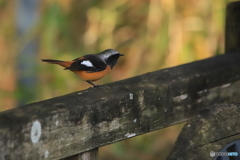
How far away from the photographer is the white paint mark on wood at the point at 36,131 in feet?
4.99

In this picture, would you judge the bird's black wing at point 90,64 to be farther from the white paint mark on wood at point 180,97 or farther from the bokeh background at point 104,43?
the white paint mark on wood at point 180,97

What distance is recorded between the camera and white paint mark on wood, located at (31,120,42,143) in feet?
4.99

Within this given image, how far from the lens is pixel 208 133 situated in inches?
64.6

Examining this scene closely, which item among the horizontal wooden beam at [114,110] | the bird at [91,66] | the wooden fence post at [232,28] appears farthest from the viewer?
the bird at [91,66]

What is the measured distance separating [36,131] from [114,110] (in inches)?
16.5

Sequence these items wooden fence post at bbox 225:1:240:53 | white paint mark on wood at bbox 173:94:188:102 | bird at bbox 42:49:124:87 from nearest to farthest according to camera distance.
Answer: white paint mark on wood at bbox 173:94:188:102 → wooden fence post at bbox 225:1:240:53 → bird at bbox 42:49:124:87

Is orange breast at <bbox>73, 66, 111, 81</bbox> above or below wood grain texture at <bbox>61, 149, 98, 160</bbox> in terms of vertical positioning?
above

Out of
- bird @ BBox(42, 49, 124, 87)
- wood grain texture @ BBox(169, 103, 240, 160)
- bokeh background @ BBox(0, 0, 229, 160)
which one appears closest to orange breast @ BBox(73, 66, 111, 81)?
bird @ BBox(42, 49, 124, 87)

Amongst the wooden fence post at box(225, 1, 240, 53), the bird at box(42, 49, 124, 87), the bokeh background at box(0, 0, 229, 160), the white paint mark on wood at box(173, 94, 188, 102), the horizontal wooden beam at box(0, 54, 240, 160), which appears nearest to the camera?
the horizontal wooden beam at box(0, 54, 240, 160)

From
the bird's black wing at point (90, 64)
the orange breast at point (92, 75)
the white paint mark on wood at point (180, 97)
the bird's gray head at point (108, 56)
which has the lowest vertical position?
the white paint mark on wood at point (180, 97)

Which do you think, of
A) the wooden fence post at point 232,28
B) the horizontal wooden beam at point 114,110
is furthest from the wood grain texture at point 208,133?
the wooden fence post at point 232,28

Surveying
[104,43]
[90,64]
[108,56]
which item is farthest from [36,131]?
[104,43]

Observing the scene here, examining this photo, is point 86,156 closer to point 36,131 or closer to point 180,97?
point 36,131

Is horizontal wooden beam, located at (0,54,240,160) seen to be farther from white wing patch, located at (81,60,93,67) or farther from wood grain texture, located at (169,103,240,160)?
white wing patch, located at (81,60,93,67)
